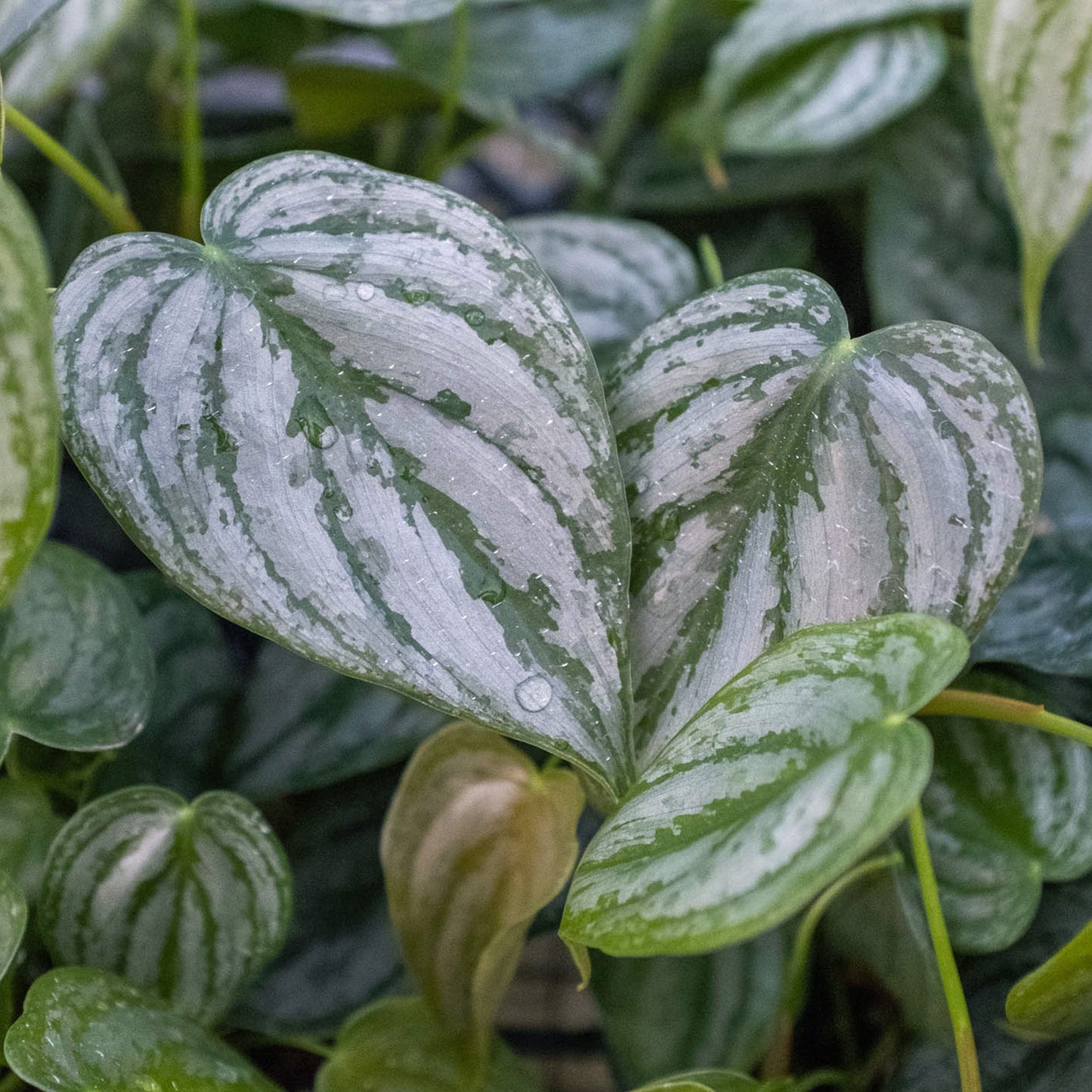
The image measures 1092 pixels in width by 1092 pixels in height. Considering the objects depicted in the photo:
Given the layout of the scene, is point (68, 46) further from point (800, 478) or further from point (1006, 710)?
point (1006, 710)

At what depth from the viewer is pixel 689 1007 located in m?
0.63

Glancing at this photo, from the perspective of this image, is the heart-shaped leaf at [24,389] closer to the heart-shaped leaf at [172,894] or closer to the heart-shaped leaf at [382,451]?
the heart-shaped leaf at [382,451]

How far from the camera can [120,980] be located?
47cm

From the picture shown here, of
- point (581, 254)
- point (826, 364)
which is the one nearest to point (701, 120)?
point (581, 254)

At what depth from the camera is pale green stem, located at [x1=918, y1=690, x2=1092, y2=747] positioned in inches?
16.2

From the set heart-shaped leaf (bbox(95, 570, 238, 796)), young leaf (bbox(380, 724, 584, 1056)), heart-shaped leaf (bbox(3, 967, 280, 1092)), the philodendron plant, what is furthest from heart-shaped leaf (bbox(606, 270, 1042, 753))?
heart-shaped leaf (bbox(95, 570, 238, 796))

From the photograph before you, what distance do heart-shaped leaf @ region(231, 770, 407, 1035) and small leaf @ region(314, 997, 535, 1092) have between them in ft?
0.17

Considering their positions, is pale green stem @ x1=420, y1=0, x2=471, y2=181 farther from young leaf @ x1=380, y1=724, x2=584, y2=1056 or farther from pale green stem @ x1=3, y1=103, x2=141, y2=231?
young leaf @ x1=380, y1=724, x2=584, y2=1056

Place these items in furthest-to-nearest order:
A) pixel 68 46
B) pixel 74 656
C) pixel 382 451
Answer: pixel 68 46 < pixel 74 656 < pixel 382 451

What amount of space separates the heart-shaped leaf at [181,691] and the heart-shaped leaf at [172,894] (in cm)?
13

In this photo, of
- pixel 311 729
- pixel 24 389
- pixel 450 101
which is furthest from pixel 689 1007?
pixel 450 101

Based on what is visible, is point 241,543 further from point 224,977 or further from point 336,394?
point 224,977

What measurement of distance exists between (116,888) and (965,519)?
0.43 meters

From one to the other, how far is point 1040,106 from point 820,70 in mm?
285
